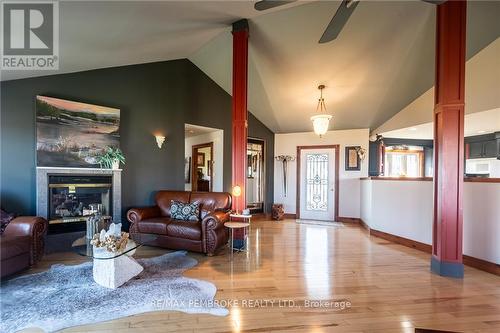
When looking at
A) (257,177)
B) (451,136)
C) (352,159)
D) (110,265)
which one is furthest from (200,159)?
(451,136)

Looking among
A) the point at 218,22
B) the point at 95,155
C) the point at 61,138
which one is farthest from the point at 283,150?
the point at 61,138

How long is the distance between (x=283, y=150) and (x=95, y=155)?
497 centimetres

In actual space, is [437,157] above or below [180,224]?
above

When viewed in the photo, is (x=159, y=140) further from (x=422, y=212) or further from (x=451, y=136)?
(x=422, y=212)

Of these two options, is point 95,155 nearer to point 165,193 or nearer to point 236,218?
point 165,193

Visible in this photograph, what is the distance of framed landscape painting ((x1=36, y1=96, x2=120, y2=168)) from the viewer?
13.6ft

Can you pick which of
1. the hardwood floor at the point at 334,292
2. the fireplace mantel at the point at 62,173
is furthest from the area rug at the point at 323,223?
the fireplace mantel at the point at 62,173

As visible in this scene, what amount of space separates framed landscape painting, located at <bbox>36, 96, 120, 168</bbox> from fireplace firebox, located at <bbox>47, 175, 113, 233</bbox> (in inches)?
10.8

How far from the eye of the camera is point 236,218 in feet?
14.6

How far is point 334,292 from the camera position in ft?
9.11

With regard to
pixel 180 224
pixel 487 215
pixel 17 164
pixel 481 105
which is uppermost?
pixel 481 105

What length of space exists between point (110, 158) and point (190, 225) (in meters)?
2.05

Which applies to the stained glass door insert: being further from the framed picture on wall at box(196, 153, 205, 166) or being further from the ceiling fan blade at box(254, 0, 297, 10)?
the ceiling fan blade at box(254, 0, 297, 10)

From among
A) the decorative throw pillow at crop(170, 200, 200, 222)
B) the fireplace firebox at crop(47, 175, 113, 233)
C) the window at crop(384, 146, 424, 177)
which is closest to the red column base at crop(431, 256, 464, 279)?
the decorative throw pillow at crop(170, 200, 200, 222)
